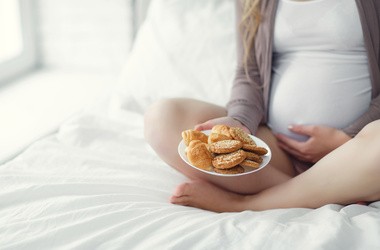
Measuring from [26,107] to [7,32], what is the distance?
1.36 feet

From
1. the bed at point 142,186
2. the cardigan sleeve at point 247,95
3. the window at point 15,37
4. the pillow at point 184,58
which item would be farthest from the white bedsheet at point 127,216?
the window at point 15,37

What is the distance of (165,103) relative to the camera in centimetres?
117

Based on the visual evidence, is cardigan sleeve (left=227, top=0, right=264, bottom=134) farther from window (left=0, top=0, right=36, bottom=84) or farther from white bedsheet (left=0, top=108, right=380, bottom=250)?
window (left=0, top=0, right=36, bottom=84)

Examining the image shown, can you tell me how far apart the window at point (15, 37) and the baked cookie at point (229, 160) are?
119cm

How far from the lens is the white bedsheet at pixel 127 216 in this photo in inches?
33.6

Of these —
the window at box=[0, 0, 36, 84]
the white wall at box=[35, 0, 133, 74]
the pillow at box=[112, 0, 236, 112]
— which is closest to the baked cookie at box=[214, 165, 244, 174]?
the pillow at box=[112, 0, 236, 112]

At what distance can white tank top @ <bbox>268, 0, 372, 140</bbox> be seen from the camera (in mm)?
1169

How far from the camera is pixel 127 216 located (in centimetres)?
93

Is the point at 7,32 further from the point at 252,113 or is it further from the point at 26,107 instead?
the point at 252,113

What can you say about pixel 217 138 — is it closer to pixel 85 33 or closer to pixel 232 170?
pixel 232 170

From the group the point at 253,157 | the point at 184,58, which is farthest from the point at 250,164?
the point at 184,58

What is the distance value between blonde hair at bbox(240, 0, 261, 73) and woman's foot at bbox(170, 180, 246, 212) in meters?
0.37

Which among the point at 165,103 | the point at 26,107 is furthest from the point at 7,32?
the point at 165,103

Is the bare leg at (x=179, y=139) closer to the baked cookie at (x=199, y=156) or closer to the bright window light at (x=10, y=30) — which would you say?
the baked cookie at (x=199, y=156)
